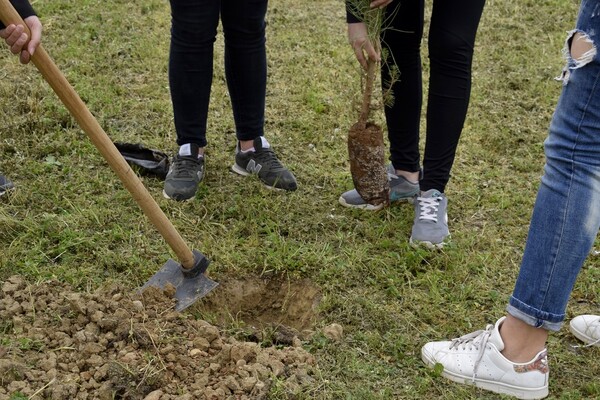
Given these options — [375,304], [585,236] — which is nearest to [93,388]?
[375,304]

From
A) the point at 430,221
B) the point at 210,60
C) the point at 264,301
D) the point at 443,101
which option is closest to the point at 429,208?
the point at 430,221

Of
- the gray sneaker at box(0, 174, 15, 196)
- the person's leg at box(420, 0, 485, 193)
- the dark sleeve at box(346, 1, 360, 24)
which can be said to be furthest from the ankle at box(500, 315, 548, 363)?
the gray sneaker at box(0, 174, 15, 196)

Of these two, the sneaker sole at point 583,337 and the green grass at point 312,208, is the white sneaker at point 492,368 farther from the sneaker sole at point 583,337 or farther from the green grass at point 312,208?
the sneaker sole at point 583,337

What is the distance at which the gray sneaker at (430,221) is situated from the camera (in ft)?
10.4

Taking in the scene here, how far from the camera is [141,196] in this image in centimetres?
254

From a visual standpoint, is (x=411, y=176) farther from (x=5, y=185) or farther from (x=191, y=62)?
(x=5, y=185)

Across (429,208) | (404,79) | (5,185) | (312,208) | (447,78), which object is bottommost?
(5,185)

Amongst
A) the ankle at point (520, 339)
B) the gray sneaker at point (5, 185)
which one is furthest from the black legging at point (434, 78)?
the gray sneaker at point (5, 185)

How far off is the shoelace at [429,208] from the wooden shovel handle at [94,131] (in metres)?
1.10

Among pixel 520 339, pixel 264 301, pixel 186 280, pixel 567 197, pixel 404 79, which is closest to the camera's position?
pixel 567 197

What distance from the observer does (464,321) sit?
2.78m

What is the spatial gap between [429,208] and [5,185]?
2.02 m

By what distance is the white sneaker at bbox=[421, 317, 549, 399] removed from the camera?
2.34 metres

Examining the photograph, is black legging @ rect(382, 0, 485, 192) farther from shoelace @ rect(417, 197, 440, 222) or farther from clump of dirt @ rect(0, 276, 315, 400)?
clump of dirt @ rect(0, 276, 315, 400)
